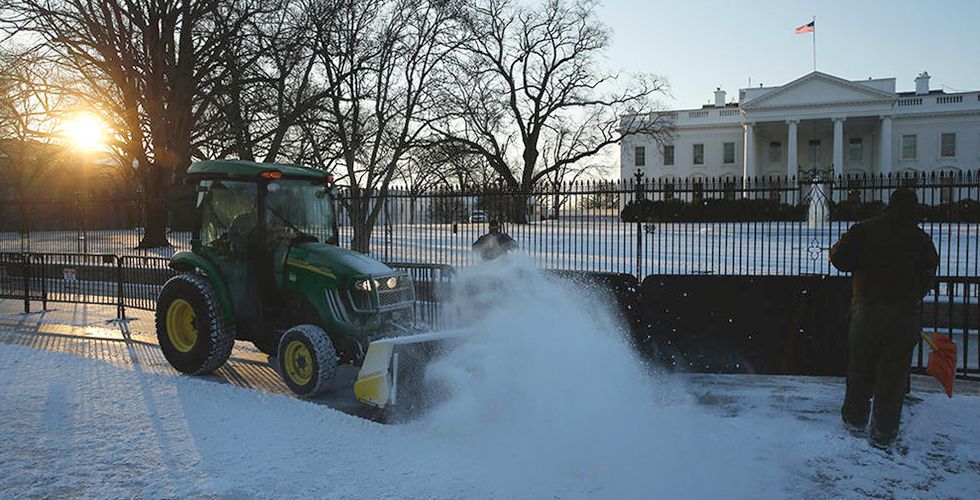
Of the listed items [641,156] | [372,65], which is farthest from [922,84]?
[372,65]

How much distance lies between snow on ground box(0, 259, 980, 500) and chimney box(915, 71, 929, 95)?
71984 mm

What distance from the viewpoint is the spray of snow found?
4539 mm

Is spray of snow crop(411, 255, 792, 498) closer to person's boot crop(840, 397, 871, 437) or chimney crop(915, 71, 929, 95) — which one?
person's boot crop(840, 397, 871, 437)

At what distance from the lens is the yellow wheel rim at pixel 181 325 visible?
25.8 feet

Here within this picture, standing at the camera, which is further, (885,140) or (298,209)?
(885,140)

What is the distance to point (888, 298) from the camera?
527 centimetres

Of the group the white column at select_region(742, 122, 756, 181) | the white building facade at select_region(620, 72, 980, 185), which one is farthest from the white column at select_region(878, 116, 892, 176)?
the white column at select_region(742, 122, 756, 181)

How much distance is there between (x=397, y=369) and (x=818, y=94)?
6032cm

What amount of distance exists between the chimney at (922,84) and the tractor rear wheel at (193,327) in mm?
75378

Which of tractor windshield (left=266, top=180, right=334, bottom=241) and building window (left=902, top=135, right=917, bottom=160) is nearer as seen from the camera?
tractor windshield (left=266, top=180, right=334, bottom=241)

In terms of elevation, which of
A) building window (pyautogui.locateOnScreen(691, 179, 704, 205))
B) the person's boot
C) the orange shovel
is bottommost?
the person's boot

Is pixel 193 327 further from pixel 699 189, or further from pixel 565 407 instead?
pixel 699 189

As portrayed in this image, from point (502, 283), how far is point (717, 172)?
63.1 m

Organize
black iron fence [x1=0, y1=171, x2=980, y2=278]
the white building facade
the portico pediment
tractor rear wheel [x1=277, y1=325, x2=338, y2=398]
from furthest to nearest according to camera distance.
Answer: the white building facade, the portico pediment, black iron fence [x1=0, y1=171, x2=980, y2=278], tractor rear wheel [x1=277, y1=325, x2=338, y2=398]
